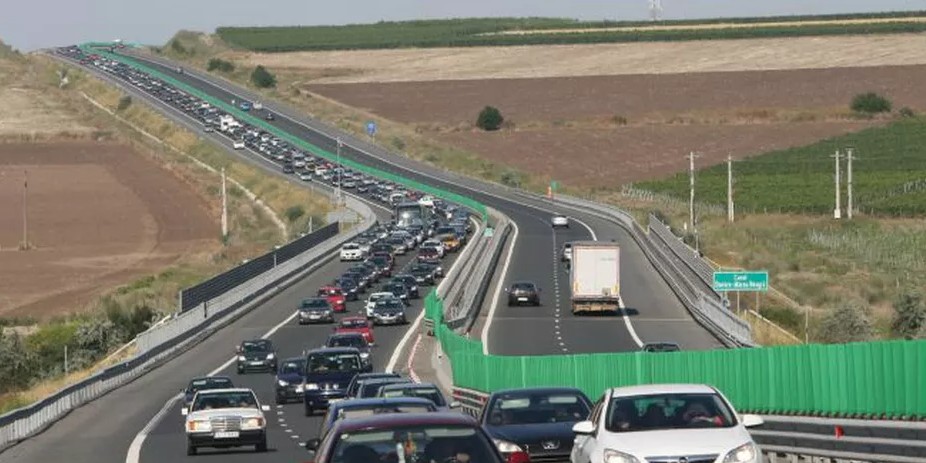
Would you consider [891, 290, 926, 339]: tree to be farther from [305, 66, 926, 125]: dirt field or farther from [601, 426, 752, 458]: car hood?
[305, 66, 926, 125]: dirt field

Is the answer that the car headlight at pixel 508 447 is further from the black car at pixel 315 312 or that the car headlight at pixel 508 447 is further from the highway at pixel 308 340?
the black car at pixel 315 312

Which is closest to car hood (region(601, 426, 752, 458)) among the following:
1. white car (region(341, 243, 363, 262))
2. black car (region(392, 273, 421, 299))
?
black car (region(392, 273, 421, 299))

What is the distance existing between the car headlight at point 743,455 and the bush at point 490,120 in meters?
159

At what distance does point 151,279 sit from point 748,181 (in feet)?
176

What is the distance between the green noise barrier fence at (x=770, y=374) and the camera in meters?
22.6

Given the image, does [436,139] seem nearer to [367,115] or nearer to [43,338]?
[367,115]

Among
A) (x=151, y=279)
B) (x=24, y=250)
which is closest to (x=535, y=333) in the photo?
(x=151, y=279)

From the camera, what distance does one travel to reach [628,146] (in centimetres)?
16388

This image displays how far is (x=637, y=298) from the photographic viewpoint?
80188 millimetres

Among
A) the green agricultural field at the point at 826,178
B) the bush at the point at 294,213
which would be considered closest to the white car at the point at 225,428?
the green agricultural field at the point at 826,178

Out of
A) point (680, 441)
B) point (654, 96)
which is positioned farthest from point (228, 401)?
point (654, 96)

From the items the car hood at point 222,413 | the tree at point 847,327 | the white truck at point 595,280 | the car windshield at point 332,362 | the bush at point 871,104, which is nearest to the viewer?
the car hood at point 222,413

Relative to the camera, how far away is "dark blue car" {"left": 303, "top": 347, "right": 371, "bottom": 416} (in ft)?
147

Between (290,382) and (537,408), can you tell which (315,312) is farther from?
(537,408)
